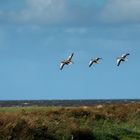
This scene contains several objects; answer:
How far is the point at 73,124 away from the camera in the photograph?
34.8 meters

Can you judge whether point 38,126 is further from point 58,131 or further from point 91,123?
point 91,123

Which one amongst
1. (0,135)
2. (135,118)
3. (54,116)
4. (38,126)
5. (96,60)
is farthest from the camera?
(135,118)

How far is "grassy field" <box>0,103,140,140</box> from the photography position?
1196 inches

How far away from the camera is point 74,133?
33031 mm

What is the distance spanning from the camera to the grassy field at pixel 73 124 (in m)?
30.4

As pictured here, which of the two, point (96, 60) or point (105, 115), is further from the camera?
point (105, 115)

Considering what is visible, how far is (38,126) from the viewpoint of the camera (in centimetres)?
3192

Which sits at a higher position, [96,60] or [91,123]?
[96,60]

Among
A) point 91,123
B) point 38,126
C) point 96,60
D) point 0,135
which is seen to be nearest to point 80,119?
point 91,123

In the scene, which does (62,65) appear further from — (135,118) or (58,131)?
(135,118)

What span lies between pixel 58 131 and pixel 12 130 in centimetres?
316

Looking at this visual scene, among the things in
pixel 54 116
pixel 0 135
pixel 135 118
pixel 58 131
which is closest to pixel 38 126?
pixel 58 131

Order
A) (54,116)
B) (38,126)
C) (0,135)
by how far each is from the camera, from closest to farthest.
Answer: (0,135), (38,126), (54,116)

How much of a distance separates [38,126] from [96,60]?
4.93 metres
